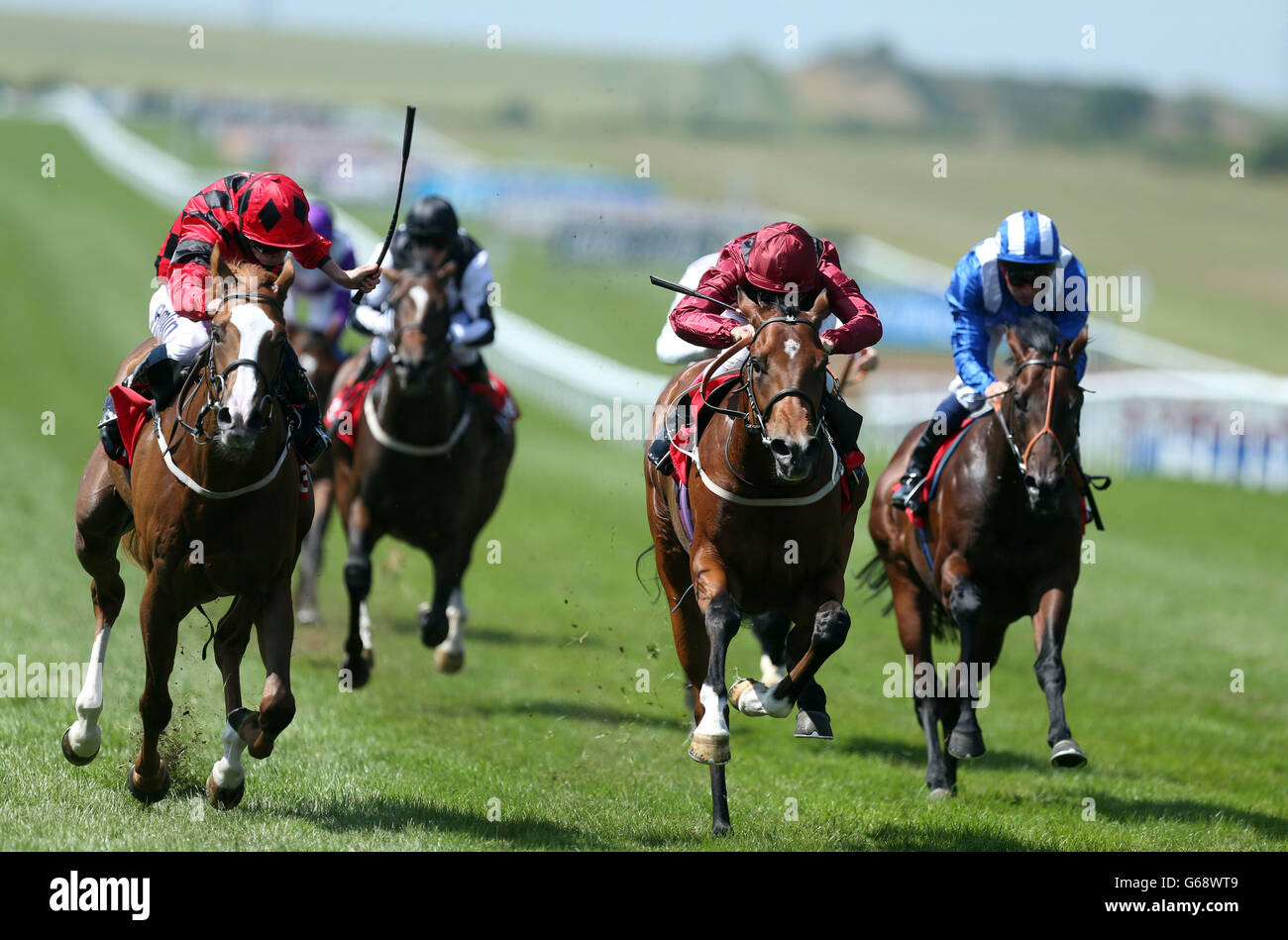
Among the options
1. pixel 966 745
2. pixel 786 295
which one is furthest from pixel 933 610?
pixel 786 295

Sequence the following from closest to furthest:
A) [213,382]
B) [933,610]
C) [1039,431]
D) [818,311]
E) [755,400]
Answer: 1. [213,382]
2. [755,400]
3. [818,311]
4. [1039,431]
5. [933,610]

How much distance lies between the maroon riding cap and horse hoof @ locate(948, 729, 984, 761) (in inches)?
93.1

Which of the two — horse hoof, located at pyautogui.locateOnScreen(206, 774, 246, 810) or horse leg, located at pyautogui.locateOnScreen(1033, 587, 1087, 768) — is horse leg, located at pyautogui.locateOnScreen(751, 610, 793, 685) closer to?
horse leg, located at pyautogui.locateOnScreen(1033, 587, 1087, 768)

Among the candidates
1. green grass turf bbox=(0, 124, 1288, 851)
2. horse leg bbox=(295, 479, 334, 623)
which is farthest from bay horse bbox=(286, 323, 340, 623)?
green grass turf bbox=(0, 124, 1288, 851)

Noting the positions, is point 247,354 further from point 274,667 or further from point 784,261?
point 784,261

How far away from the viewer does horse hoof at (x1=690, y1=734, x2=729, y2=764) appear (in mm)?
5986

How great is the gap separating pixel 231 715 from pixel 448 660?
11.7ft

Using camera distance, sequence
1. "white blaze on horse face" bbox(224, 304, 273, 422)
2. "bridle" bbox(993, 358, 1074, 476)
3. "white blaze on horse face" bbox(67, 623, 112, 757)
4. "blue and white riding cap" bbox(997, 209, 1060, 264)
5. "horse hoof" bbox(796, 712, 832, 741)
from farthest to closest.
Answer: "blue and white riding cap" bbox(997, 209, 1060, 264)
"bridle" bbox(993, 358, 1074, 476)
"white blaze on horse face" bbox(67, 623, 112, 757)
"horse hoof" bbox(796, 712, 832, 741)
"white blaze on horse face" bbox(224, 304, 273, 422)

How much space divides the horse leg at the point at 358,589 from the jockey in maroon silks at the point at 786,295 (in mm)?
3375

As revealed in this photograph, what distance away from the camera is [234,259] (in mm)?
6391

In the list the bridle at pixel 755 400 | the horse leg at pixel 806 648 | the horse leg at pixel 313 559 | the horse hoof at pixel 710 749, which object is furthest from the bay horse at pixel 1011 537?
the horse leg at pixel 313 559
